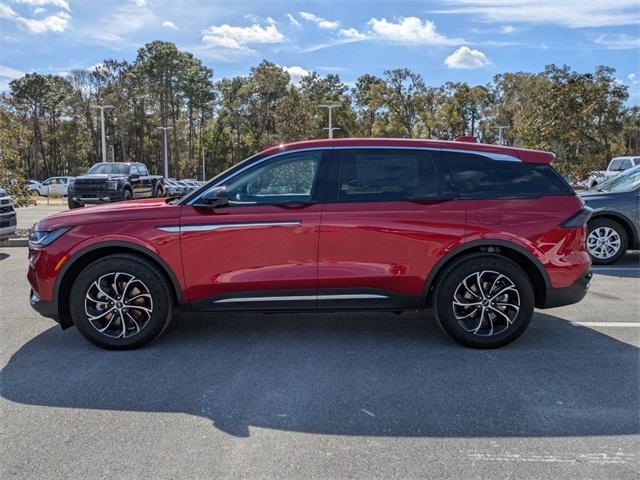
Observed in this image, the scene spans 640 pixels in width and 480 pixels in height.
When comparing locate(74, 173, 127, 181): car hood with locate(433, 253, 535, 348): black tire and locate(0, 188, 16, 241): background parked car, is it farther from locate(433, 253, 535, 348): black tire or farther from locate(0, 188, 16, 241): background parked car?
locate(433, 253, 535, 348): black tire

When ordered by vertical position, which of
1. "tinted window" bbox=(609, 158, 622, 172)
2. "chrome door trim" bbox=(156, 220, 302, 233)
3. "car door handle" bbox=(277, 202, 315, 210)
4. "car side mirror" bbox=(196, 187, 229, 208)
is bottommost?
"chrome door trim" bbox=(156, 220, 302, 233)

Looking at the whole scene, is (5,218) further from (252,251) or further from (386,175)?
(386,175)

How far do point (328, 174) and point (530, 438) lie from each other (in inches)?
100

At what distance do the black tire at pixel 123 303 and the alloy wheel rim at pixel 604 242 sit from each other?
6880mm

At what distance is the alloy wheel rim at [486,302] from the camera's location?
4.61 m

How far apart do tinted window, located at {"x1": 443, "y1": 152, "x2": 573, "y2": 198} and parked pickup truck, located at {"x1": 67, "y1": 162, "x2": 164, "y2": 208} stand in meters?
16.3

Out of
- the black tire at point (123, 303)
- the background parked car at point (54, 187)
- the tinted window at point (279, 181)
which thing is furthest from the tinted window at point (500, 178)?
the background parked car at point (54, 187)

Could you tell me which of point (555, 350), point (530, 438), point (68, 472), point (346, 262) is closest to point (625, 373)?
point (555, 350)

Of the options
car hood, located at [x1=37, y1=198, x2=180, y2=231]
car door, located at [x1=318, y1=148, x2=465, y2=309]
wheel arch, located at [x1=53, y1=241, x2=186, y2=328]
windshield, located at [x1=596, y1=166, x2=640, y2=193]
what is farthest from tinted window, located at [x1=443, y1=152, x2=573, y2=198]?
windshield, located at [x1=596, y1=166, x2=640, y2=193]

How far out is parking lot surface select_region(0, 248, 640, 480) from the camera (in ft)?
9.62

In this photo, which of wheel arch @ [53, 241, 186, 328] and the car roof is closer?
Result: wheel arch @ [53, 241, 186, 328]

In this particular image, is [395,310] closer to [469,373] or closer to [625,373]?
[469,373]

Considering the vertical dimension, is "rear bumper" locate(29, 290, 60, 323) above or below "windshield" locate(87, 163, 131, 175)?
below

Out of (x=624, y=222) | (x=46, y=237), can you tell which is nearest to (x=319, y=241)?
(x=46, y=237)
